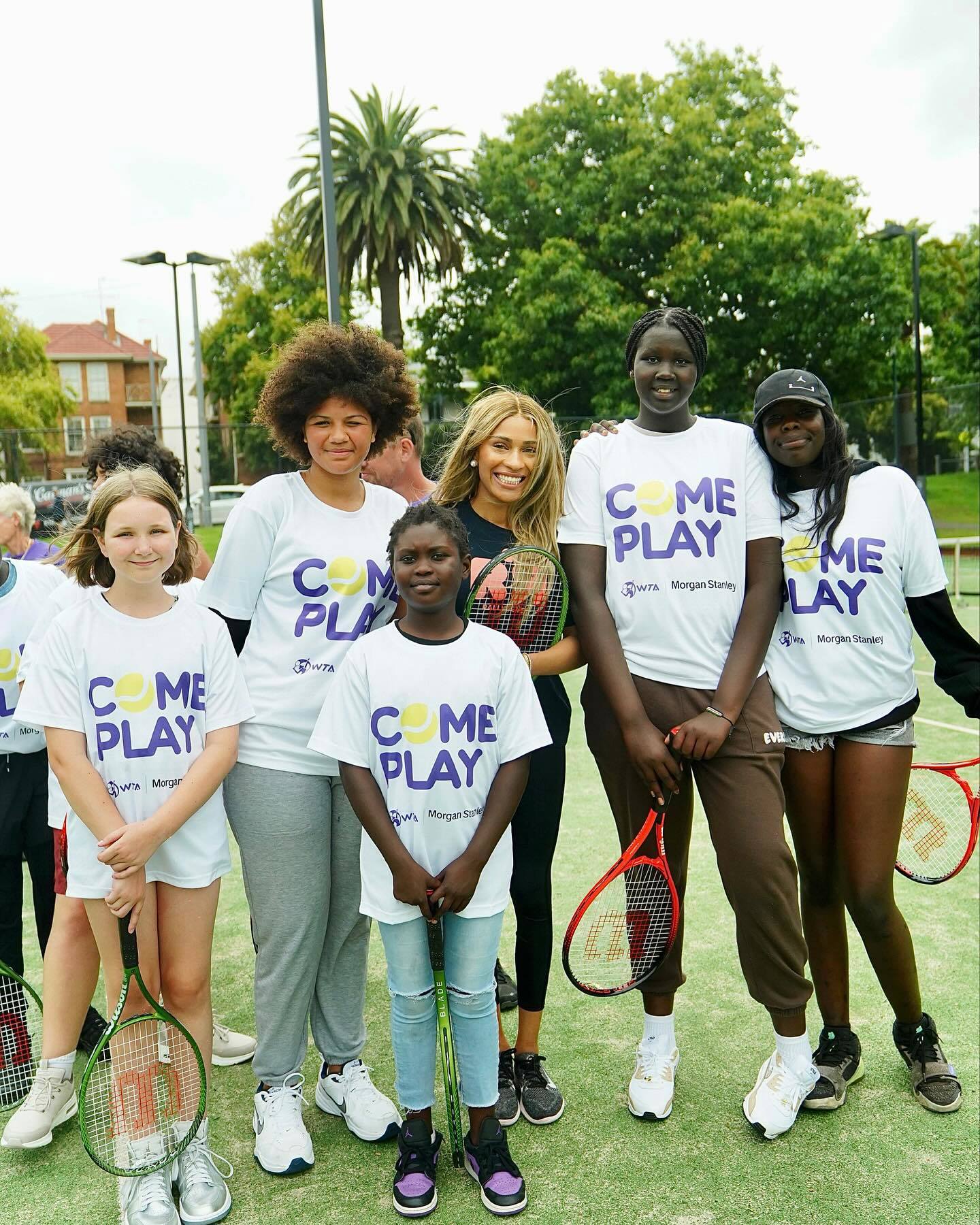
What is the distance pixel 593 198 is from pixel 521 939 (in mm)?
26900

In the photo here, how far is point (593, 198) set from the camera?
1064 inches

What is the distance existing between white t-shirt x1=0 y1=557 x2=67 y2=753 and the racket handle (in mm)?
894

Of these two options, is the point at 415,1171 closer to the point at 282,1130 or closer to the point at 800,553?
the point at 282,1130

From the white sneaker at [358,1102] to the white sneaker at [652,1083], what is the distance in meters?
0.69

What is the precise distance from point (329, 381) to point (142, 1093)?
77.1 inches

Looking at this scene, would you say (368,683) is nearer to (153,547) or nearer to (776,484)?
(153,547)

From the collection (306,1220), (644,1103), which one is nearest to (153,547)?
(306,1220)

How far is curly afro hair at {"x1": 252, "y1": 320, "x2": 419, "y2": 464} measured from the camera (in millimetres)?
2945

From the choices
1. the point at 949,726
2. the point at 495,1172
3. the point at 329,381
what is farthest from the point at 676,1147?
the point at 949,726

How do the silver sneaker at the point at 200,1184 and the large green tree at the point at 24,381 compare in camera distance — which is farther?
the large green tree at the point at 24,381

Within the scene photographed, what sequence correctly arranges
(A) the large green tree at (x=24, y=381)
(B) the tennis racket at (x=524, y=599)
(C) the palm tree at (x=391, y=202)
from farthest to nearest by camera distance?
1. (A) the large green tree at (x=24, y=381)
2. (C) the palm tree at (x=391, y=202)
3. (B) the tennis racket at (x=524, y=599)

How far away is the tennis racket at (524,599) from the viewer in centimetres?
284

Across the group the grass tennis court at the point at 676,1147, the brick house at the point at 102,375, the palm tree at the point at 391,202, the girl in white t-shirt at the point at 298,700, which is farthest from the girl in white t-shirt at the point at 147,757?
the brick house at the point at 102,375

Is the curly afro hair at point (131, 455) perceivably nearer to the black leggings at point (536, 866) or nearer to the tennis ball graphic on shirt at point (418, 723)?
the tennis ball graphic on shirt at point (418, 723)
